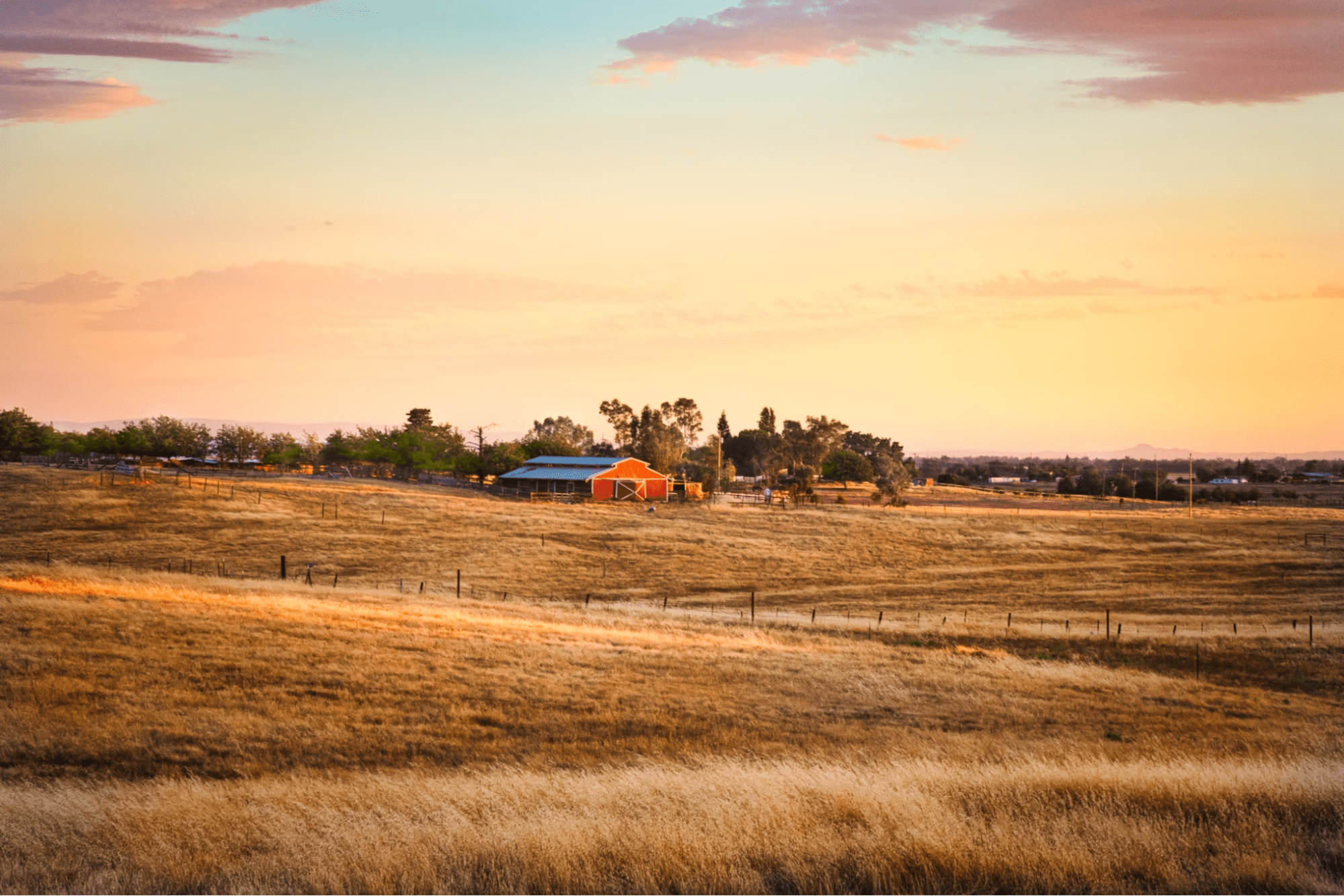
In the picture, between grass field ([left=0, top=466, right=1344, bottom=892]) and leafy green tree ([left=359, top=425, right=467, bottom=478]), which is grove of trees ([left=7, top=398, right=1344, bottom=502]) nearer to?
leafy green tree ([left=359, top=425, right=467, bottom=478])

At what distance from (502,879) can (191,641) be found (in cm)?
1983

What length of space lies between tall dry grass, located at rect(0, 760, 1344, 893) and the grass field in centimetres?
5

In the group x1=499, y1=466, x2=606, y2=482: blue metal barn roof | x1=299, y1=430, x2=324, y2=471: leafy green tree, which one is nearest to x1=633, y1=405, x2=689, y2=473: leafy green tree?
x1=499, y1=466, x2=606, y2=482: blue metal barn roof

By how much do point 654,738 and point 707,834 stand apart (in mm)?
9339

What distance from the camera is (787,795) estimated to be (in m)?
13.2

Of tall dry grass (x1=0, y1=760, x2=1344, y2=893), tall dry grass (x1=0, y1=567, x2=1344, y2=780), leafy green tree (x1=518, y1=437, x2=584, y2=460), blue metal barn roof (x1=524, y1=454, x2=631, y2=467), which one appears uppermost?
leafy green tree (x1=518, y1=437, x2=584, y2=460)

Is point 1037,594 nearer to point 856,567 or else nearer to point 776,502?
point 856,567

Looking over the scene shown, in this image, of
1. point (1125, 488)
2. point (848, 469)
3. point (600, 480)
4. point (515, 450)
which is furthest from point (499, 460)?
point (1125, 488)

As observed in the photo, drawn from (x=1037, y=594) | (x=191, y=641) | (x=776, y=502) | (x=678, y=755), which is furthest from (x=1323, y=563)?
(x=191, y=641)

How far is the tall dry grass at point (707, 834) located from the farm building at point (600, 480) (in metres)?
93.0

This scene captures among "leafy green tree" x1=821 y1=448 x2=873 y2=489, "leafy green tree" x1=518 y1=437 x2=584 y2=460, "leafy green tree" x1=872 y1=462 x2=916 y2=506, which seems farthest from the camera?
"leafy green tree" x1=821 y1=448 x2=873 y2=489

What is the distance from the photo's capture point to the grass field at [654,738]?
10.3m

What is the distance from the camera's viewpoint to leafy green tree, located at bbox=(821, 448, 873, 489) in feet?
557

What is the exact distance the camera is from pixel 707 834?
11164mm
